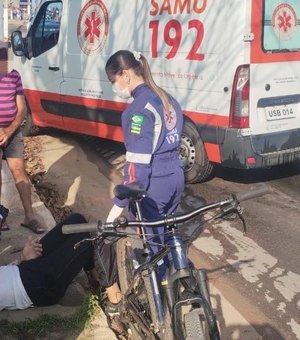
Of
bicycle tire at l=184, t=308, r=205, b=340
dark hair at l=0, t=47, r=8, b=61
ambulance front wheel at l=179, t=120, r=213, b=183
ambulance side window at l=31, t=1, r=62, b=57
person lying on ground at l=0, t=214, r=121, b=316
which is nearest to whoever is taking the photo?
bicycle tire at l=184, t=308, r=205, b=340

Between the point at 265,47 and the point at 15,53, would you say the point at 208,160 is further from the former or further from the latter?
the point at 15,53

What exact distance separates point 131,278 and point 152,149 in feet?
2.41

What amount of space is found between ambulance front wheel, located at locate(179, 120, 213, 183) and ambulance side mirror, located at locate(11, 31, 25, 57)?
3.44 meters

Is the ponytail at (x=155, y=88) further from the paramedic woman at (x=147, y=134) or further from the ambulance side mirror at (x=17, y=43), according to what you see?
the ambulance side mirror at (x=17, y=43)

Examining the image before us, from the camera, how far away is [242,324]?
3941 millimetres

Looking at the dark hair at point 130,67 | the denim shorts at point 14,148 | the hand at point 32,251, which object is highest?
the dark hair at point 130,67

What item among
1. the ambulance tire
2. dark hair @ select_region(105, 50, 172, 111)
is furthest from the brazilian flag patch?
the ambulance tire

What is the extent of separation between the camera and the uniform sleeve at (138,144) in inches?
124

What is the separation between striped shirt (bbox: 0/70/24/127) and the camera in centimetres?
477

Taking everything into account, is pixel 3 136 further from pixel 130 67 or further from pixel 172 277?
pixel 172 277

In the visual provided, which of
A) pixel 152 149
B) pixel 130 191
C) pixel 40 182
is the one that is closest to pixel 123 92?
pixel 152 149

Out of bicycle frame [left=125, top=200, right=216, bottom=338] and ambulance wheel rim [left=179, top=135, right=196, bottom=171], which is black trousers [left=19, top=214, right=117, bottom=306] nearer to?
bicycle frame [left=125, top=200, right=216, bottom=338]

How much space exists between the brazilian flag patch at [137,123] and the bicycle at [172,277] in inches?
22.1

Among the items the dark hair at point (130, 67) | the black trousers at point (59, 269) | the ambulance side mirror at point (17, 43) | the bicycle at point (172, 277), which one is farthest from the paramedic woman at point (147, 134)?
the ambulance side mirror at point (17, 43)
